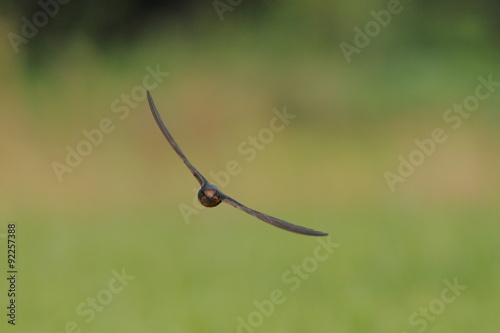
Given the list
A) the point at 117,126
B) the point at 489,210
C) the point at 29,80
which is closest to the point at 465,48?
the point at 489,210

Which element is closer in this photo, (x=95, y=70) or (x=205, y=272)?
(x=205, y=272)

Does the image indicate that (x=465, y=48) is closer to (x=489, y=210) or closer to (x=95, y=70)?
(x=489, y=210)

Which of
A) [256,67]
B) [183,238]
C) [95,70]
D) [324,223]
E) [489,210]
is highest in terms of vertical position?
[95,70]

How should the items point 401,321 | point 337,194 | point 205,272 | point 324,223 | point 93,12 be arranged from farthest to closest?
1. point 93,12
2. point 337,194
3. point 324,223
4. point 205,272
5. point 401,321

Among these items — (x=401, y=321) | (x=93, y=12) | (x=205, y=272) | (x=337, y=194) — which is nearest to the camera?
(x=401, y=321)

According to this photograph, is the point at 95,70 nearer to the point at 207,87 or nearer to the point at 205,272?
the point at 207,87

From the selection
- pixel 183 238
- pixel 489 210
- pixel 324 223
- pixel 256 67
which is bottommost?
pixel 489 210

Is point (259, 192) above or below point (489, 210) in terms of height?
above

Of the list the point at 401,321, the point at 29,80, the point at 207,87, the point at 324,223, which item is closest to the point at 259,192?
the point at 324,223

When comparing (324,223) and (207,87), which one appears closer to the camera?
(324,223)
